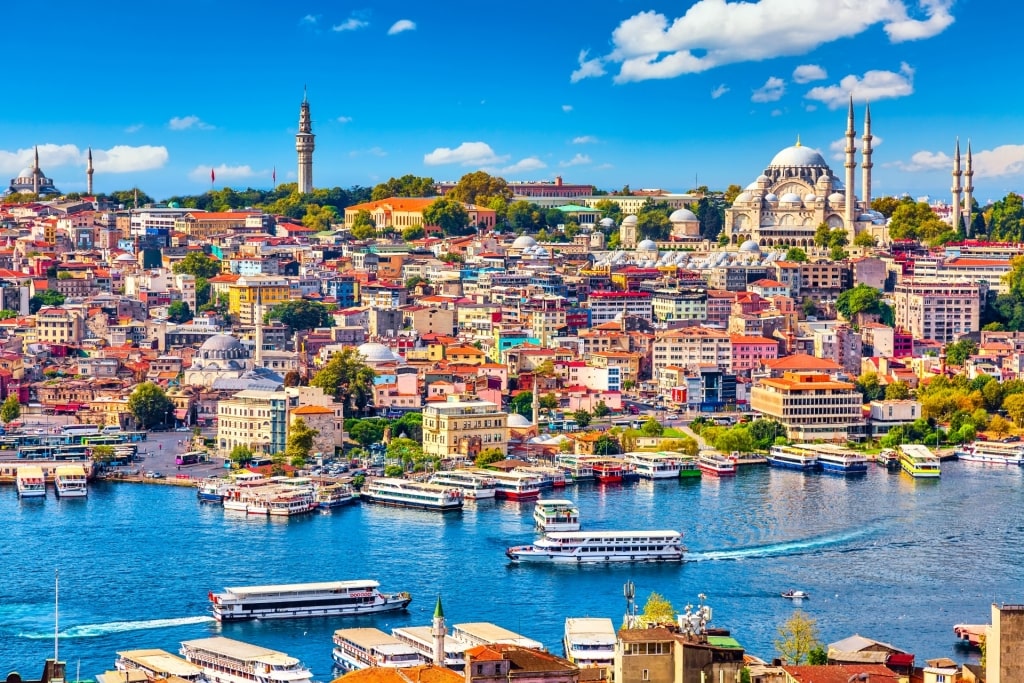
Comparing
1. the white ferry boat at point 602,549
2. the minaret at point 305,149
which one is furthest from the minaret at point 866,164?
the white ferry boat at point 602,549

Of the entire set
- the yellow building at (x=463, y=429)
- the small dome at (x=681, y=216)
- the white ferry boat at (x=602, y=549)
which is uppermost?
the small dome at (x=681, y=216)

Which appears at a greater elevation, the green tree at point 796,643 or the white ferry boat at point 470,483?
the white ferry boat at point 470,483

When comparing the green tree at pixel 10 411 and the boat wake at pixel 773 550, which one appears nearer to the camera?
the boat wake at pixel 773 550

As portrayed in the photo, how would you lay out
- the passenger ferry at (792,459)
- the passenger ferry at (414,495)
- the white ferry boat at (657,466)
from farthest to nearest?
the passenger ferry at (792,459) → the white ferry boat at (657,466) → the passenger ferry at (414,495)

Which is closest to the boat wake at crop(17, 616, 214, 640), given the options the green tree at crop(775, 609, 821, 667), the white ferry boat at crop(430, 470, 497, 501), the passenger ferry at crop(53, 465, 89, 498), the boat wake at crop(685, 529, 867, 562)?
the green tree at crop(775, 609, 821, 667)

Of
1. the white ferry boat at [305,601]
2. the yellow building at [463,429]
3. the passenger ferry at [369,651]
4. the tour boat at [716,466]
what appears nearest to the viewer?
the passenger ferry at [369,651]

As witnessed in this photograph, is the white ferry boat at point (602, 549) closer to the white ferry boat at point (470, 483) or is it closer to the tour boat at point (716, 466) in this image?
the white ferry boat at point (470, 483)

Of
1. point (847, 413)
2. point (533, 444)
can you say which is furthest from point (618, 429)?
point (847, 413)

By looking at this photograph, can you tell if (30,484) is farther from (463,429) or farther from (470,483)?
(463,429)

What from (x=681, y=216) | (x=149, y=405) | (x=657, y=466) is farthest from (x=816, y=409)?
(x=681, y=216)
